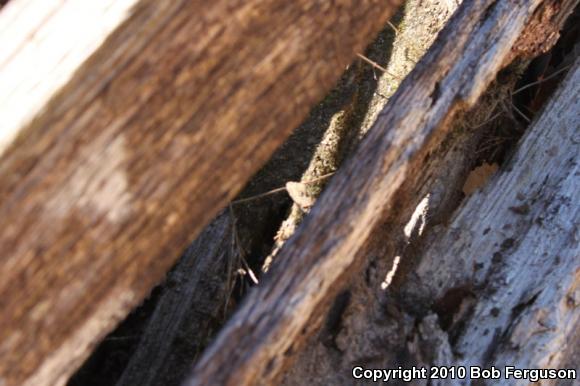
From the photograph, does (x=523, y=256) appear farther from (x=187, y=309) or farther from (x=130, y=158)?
(x=130, y=158)

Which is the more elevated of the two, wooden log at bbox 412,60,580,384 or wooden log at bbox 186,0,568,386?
wooden log at bbox 186,0,568,386

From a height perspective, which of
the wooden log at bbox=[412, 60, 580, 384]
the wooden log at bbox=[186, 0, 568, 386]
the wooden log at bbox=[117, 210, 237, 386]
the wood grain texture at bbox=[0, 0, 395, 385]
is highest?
the wood grain texture at bbox=[0, 0, 395, 385]

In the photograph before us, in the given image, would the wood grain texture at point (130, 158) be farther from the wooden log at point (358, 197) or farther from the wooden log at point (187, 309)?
the wooden log at point (187, 309)

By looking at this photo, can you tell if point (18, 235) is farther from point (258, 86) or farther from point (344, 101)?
point (344, 101)

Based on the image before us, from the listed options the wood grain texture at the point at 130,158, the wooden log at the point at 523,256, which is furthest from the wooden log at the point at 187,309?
the wood grain texture at the point at 130,158

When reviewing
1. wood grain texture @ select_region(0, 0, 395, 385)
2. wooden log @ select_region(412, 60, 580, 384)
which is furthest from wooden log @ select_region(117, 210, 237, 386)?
wood grain texture @ select_region(0, 0, 395, 385)

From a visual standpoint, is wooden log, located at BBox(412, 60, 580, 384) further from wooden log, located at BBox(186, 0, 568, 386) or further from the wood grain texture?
the wood grain texture

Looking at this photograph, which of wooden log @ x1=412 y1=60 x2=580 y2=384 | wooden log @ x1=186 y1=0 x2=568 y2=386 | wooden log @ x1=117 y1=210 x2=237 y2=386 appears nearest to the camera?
wooden log @ x1=186 y1=0 x2=568 y2=386
